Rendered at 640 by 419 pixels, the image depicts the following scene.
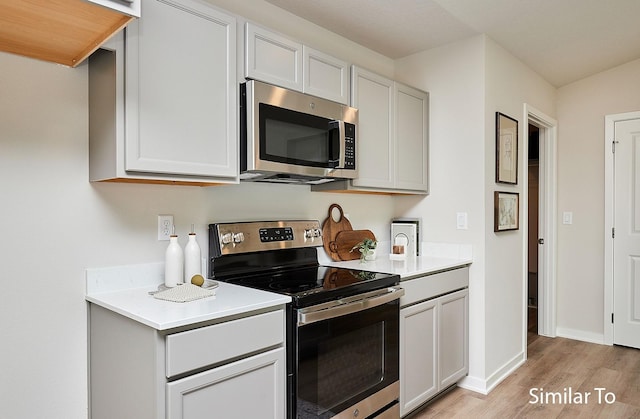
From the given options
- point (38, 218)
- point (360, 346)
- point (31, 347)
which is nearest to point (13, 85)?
point (38, 218)

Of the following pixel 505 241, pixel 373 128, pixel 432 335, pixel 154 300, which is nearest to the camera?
pixel 154 300

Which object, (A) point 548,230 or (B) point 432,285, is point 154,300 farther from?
(A) point 548,230

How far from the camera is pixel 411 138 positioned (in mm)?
2953

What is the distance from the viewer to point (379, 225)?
10.5 feet

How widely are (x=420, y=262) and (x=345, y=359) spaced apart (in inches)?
40.9

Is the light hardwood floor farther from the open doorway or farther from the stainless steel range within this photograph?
the open doorway

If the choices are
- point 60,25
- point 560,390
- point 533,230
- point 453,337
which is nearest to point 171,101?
point 60,25

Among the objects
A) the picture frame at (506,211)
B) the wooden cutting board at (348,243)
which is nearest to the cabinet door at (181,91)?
the wooden cutting board at (348,243)

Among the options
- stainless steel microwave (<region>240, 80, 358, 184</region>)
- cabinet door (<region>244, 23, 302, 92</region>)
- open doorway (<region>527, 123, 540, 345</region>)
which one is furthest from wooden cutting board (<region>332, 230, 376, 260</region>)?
open doorway (<region>527, 123, 540, 345</region>)

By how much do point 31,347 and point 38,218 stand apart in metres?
0.48

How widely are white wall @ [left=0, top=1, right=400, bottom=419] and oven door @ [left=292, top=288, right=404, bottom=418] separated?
2.71 ft

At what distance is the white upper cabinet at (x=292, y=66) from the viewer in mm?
1955

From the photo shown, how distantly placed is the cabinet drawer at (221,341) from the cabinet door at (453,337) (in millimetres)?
1337

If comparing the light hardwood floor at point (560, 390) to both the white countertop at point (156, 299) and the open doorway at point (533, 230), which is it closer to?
the white countertop at point (156, 299)
